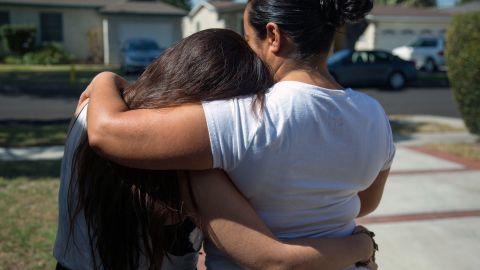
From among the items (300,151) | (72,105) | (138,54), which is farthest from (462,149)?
(138,54)

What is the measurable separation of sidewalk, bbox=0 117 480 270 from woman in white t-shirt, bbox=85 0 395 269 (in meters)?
2.71

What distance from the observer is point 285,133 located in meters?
1.36

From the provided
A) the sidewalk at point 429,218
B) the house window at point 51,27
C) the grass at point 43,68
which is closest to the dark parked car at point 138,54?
the grass at point 43,68

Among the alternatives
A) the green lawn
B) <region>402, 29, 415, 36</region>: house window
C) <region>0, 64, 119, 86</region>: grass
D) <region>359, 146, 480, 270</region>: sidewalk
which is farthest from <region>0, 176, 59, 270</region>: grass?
<region>402, 29, 415, 36</region>: house window

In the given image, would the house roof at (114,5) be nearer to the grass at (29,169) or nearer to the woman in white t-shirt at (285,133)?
the grass at (29,169)

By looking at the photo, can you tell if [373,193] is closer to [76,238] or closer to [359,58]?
[76,238]

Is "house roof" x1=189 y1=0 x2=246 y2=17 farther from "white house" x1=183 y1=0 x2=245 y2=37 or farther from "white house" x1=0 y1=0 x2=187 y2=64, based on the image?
"white house" x1=0 y1=0 x2=187 y2=64

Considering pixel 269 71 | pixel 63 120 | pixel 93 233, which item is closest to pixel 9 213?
pixel 93 233

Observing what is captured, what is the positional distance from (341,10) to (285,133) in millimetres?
378

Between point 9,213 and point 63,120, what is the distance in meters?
6.62

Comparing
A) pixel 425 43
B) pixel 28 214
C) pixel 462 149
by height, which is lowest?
pixel 425 43

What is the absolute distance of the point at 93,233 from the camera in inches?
60.8

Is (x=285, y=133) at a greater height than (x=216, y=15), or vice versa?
(x=285, y=133)

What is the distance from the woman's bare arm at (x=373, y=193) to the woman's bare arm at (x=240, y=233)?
363 millimetres
